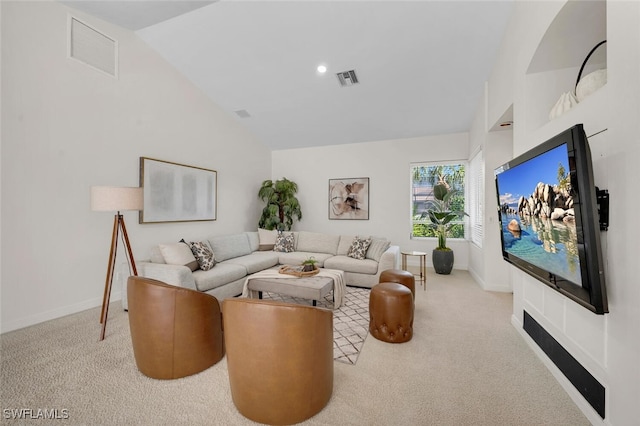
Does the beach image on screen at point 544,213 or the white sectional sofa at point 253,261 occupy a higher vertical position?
the beach image on screen at point 544,213

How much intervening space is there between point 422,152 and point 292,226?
362 centimetres

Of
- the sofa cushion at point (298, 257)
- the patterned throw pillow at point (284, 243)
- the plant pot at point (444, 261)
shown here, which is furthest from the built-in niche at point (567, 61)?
the patterned throw pillow at point (284, 243)

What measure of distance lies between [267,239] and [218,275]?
1929mm

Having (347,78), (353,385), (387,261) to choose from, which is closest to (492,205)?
(387,261)

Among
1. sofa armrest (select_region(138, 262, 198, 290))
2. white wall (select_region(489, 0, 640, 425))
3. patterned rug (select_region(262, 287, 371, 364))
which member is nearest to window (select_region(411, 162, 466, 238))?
patterned rug (select_region(262, 287, 371, 364))

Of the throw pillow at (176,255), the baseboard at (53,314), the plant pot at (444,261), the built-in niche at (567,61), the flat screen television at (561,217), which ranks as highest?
the built-in niche at (567,61)

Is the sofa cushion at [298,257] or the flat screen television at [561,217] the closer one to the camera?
the flat screen television at [561,217]

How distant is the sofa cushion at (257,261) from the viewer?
4.25 metres

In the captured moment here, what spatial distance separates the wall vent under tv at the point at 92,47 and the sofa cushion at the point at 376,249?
179 inches

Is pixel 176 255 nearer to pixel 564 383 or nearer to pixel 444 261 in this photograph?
pixel 564 383

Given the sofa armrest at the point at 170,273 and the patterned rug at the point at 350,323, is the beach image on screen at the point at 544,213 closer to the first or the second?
the patterned rug at the point at 350,323

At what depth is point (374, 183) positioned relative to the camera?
21.0 feet

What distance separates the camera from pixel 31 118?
9.72 ft

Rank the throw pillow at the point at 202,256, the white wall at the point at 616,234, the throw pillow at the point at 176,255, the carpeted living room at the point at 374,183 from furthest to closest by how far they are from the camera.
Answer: the throw pillow at the point at 202,256
the throw pillow at the point at 176,255
the carpeted living room at the point at 374,183
the white wall at the point at 616,234
